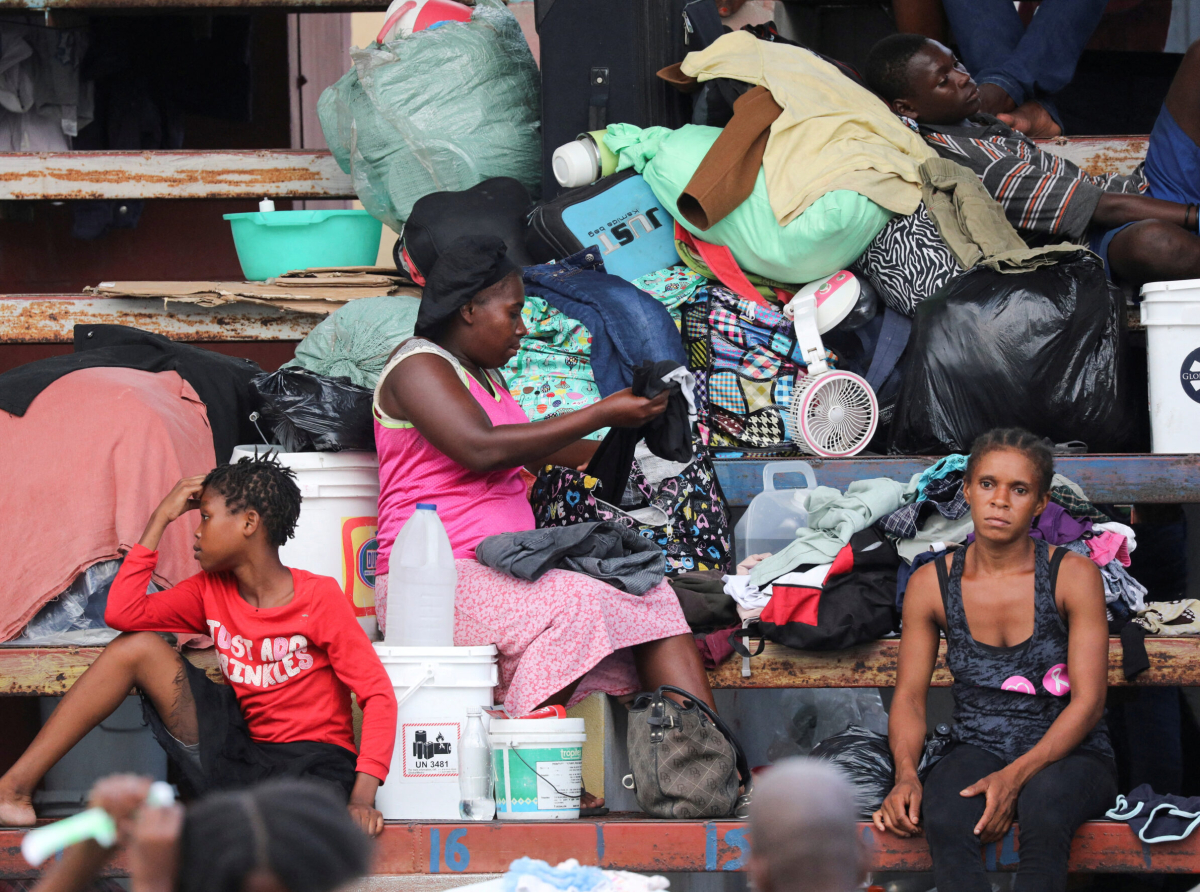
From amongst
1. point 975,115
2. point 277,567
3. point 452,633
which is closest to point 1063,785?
point 452,633

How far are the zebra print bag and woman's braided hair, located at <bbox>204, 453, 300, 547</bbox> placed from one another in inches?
88.0

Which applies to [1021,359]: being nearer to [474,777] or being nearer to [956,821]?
[956,821]

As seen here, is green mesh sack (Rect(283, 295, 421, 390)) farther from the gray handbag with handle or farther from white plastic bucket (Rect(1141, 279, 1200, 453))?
white plastic bucket (Rect(1141, 279, 1200, 453))

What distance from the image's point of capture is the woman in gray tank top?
2.88m

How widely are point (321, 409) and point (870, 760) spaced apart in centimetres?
188

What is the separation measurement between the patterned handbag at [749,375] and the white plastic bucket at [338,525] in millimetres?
1175

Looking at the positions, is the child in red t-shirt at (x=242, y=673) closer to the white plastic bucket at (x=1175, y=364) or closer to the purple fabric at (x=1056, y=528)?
the purple fabric at (x=1056, y=528)

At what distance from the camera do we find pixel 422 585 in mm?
3295

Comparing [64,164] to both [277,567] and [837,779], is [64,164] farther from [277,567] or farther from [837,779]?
[837,779]

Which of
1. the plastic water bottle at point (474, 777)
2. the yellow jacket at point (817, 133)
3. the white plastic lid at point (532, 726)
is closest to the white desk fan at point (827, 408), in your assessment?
the yellow jacket at point (817, 133)

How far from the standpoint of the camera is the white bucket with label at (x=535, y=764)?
318 cm

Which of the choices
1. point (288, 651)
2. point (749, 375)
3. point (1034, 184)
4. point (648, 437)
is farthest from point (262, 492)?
point (1034, 184)

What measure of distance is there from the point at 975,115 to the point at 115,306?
3460 millimetres

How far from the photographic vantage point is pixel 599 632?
3.27 metres
